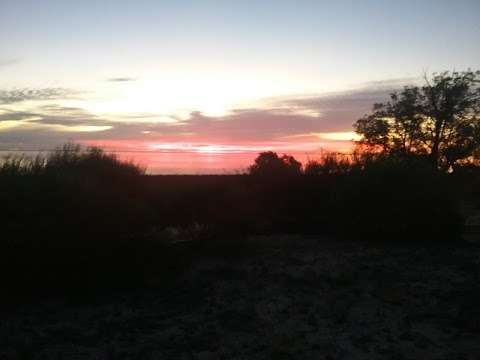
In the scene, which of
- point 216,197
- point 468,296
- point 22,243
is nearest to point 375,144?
point 216,197

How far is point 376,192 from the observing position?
15.0 meters

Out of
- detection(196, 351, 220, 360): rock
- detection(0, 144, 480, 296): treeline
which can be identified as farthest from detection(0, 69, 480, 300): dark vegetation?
detection(196, 351, 220, 360): rock

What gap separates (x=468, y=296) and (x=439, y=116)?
2660 cm

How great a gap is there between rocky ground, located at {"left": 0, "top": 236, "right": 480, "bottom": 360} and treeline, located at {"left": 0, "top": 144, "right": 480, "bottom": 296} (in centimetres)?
74

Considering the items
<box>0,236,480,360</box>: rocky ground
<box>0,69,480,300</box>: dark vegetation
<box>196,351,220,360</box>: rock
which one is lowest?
<box>196,351,220,360</box>: rock

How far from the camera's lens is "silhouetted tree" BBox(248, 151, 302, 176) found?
2042 cm

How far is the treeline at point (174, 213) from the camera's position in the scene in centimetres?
1043

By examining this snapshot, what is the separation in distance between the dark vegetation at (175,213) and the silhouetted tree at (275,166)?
6 cm

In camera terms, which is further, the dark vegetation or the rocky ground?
the dark vegetation

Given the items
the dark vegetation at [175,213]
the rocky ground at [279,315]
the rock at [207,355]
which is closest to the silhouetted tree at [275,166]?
the dark vegetation at [175,213]

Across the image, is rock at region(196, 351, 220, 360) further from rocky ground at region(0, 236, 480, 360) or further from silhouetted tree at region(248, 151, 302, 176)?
silhouetted tree at region(248, 151, 302, 176)

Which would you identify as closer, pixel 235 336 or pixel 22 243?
pixel 235 336

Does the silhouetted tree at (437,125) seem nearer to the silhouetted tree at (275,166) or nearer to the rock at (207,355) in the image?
the silhouetted tree at (275,166)

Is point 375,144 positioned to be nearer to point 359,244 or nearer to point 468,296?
point 359,244
